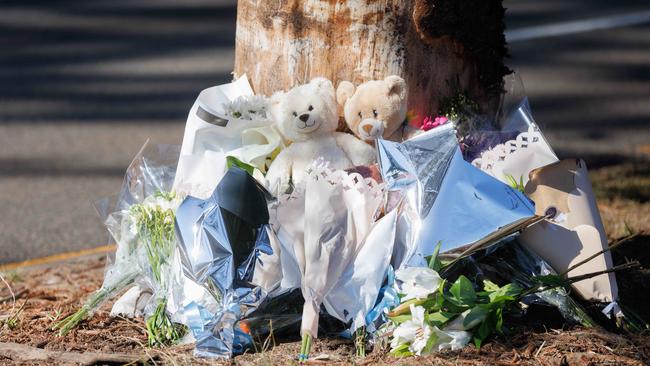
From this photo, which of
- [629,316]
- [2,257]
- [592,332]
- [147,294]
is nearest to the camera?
[592,332]

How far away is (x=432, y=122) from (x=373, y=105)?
346mm

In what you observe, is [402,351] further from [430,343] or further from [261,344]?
[261,344]

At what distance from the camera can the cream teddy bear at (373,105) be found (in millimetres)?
3340

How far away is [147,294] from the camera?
347 centimetres

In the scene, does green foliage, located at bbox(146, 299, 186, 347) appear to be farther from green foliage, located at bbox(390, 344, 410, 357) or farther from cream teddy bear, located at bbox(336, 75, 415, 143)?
cream teddy bear, located at bbox(336, 75, 415, 143)

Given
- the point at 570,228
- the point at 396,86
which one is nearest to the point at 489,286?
the point at 570,228

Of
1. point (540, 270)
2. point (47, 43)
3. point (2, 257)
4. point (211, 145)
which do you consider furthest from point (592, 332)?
point (47, 43)

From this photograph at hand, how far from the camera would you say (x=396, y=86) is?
337cm

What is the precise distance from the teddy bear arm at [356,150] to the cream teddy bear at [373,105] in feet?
0.10

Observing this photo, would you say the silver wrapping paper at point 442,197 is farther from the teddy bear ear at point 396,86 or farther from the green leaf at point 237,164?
the green leaf at point 237,164

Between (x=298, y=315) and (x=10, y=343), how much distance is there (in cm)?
103

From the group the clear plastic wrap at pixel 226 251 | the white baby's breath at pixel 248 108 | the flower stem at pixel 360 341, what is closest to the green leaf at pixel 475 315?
the flower stem at pixel 360 341

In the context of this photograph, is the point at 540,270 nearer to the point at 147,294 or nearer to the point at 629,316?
the point at 629,316

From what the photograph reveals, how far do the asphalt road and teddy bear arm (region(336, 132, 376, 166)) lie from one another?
2268 mm
